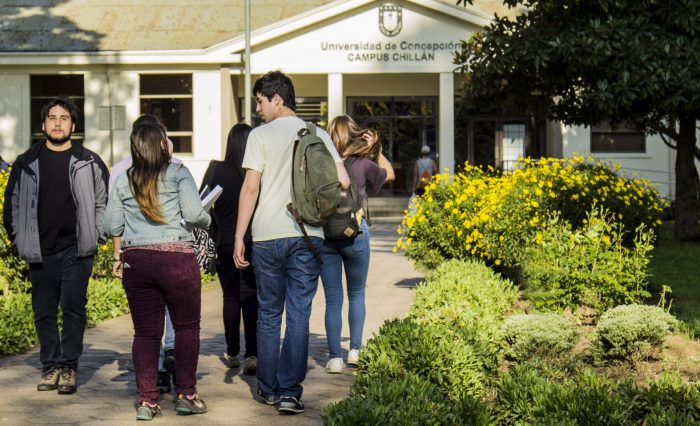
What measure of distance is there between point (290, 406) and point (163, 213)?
132 cm

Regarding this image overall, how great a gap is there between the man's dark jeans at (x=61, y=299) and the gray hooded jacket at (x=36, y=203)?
10cm

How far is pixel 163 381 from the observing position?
7773 millimetres

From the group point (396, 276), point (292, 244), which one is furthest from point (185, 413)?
point (396, 276)

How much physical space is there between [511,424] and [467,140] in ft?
100.0

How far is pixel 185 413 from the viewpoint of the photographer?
6949 millimetres

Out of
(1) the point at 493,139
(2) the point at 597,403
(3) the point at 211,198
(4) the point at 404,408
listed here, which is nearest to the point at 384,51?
(1) the point at 493,139

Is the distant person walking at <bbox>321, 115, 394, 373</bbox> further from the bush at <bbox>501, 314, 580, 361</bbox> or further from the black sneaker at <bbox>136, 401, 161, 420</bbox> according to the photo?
the black sneaker at <bbox>136, 401, 161, 420</bbox>

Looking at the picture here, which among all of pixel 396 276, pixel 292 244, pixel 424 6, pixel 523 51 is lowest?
pixel 396 276

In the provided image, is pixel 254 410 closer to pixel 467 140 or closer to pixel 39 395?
pixel 39 395

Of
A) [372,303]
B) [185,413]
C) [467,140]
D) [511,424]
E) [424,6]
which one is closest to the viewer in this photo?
[511,424]

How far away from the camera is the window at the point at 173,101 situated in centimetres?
3306

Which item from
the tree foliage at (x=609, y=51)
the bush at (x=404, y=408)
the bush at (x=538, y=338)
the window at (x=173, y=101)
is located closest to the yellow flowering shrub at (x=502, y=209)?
the tree foliage at (x=609, y=51)

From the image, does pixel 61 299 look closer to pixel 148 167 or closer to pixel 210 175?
pixel 210 175

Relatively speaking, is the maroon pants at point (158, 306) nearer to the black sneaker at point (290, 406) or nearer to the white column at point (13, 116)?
the black sneaker at point (290, 406)
